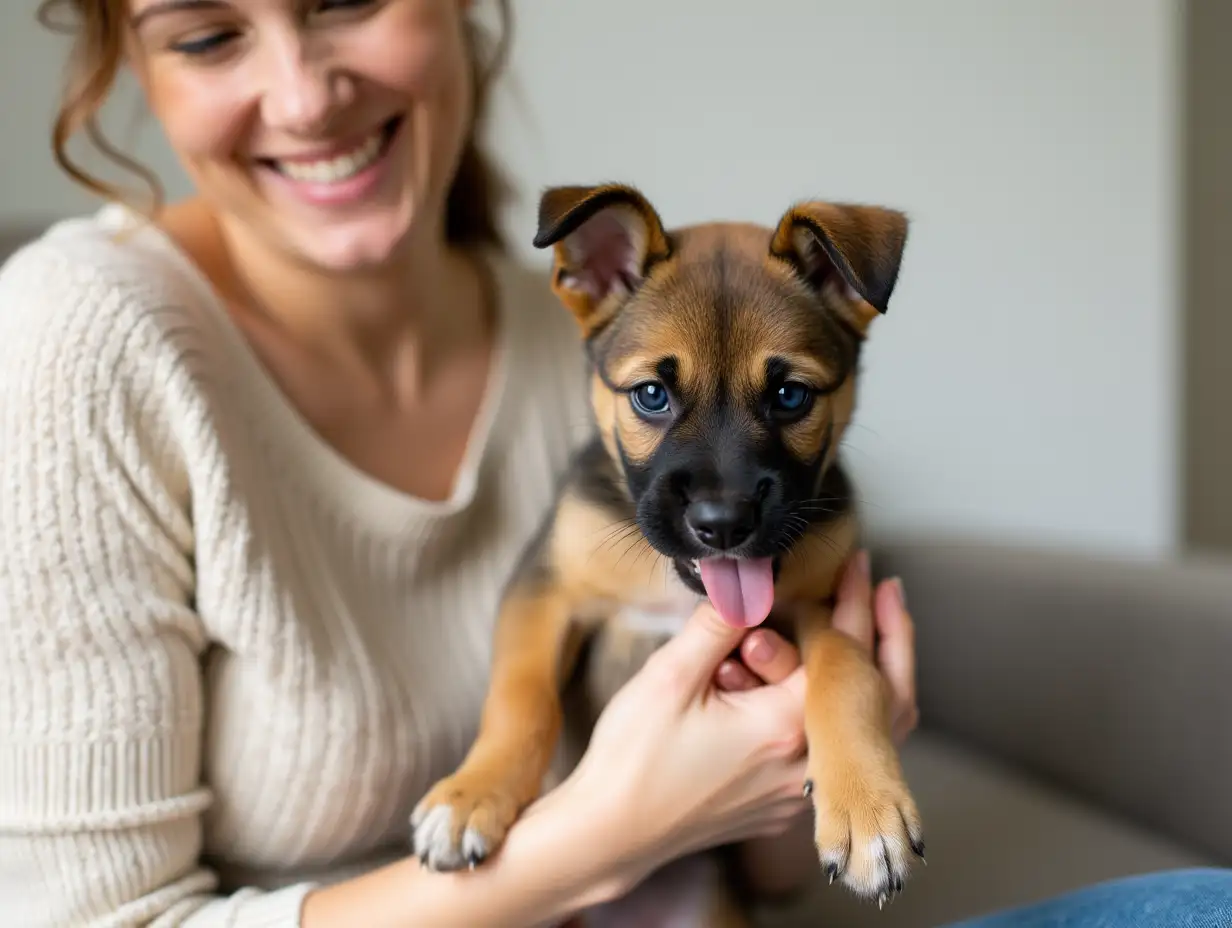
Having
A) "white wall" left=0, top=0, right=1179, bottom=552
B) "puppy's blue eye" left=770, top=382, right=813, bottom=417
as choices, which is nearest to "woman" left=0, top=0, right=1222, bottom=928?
"puppy's blue eye" left=770, top=382, right=813, bottom=417

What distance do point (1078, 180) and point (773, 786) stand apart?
2745mm

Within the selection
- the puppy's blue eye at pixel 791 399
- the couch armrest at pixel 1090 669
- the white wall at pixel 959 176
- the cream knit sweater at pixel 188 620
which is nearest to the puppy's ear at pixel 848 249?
the puppy's blue eye at pixel 791 399

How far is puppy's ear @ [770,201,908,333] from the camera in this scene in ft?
4.66

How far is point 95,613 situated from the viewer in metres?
1.53

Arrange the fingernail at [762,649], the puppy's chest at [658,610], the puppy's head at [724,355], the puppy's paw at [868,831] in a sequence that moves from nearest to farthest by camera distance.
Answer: the puppy's paw at [868,831]
the puppy's head at [724,355]
the fingernail at [762,649]
the puppy's chest at [658,610]

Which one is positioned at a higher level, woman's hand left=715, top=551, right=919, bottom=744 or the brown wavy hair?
the brown wavy hair

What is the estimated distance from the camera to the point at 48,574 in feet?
4.93

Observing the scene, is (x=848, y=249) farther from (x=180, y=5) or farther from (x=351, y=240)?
(x=180, y=5)

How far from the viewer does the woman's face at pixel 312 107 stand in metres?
1.61

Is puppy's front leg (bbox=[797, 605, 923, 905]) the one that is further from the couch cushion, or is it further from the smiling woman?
the couch cushion

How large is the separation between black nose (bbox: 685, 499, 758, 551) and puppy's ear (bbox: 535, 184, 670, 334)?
0.46 metres

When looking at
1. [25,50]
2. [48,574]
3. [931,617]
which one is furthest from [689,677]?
[25,50]

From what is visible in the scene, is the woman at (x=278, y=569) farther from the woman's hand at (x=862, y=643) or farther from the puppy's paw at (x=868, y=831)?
the puppy's paw at (x=868, y=831)

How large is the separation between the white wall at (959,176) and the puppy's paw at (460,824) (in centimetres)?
183
